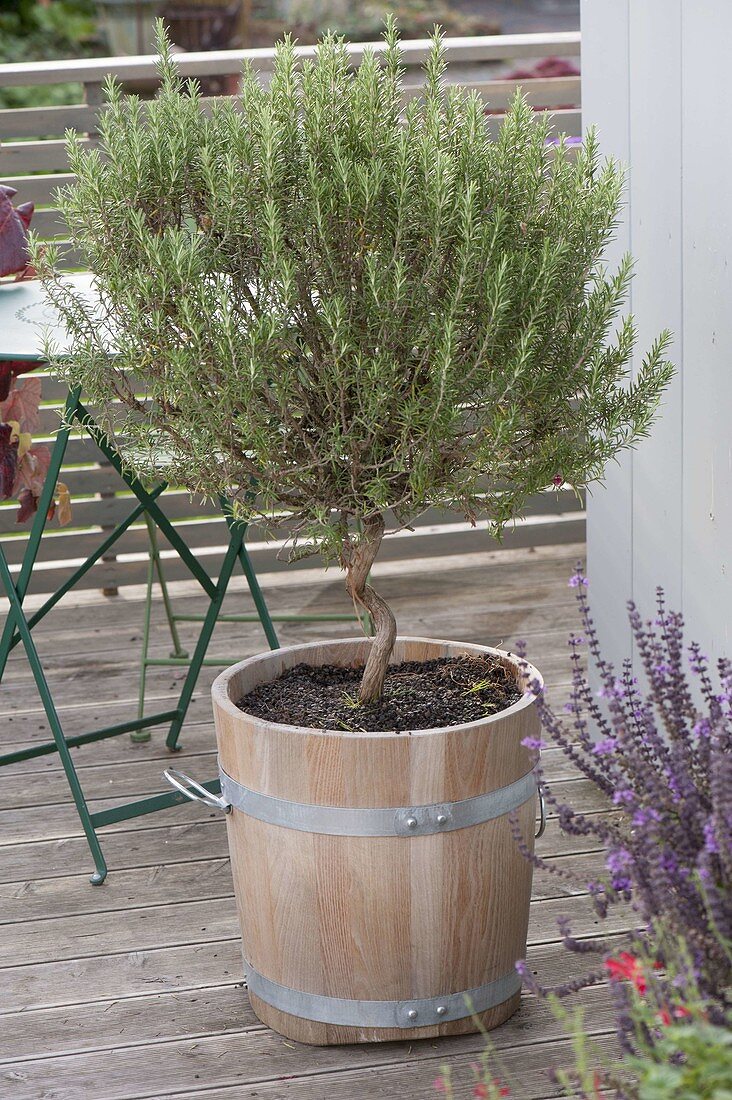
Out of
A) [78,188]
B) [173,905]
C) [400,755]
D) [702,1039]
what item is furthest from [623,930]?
[78,188]

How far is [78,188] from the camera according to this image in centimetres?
156

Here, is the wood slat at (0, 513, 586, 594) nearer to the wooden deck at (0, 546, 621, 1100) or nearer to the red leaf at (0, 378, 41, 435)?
the wooden deck at (0, 546, 621, 1100)

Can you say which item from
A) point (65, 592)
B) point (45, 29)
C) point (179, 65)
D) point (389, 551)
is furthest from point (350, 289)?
point (45, 29)

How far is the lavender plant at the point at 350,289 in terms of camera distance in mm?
1478

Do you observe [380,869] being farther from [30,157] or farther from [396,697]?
[30,157]

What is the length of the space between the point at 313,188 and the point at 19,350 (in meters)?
0.83

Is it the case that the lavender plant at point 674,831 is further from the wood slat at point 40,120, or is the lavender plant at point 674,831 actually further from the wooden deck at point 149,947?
the wood slat at point 40,120

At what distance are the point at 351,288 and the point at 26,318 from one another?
37.5 inches

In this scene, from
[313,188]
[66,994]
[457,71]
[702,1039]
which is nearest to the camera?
[702,1039]

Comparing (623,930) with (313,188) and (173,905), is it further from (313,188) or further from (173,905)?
(313,188)

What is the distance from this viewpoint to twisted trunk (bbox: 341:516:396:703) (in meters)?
1.76

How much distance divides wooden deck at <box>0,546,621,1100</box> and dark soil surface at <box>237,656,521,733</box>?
457 millimetres

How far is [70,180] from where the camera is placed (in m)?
3.57

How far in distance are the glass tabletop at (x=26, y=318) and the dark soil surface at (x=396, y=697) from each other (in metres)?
0.67
